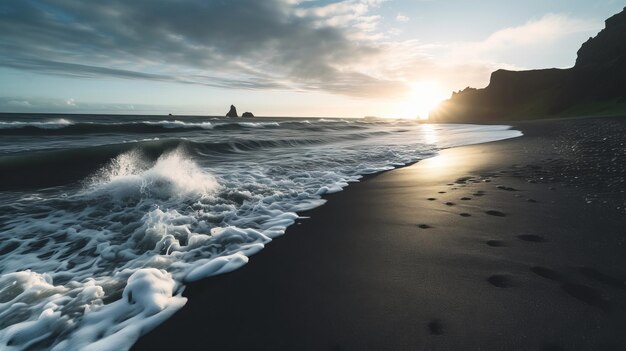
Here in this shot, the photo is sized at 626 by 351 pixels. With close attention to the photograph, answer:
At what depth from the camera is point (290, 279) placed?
2832 mm

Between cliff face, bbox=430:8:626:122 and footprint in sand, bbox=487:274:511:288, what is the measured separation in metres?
47.8

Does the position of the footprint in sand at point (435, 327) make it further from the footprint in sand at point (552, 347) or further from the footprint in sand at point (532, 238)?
the footprint in sand at point (532, 238)

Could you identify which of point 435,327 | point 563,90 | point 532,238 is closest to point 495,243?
point 532,238

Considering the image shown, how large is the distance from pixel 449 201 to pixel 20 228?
7468mm

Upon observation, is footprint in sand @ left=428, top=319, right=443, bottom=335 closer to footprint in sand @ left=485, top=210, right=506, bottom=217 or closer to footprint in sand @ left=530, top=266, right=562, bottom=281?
footprint in sand @ left=530, top=266, right=562, bottom=281

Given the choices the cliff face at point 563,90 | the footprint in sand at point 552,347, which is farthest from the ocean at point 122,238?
the cliff face at point 563,90

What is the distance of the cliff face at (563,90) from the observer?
44.4m

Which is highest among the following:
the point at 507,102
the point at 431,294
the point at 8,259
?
the point at 507,102

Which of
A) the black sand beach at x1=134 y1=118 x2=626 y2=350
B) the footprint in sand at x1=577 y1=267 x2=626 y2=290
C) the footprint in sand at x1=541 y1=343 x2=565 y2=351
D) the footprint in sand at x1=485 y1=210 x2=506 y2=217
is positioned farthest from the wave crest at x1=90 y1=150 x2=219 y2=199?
the footprint in sand at x1=577 y1=267 x2=626 y2=290

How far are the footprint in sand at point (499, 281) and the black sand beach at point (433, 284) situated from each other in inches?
0.6

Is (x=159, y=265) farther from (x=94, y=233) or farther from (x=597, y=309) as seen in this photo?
(x=597, y=309)

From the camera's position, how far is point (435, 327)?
1.99m

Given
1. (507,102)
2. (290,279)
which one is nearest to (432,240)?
(290,279)

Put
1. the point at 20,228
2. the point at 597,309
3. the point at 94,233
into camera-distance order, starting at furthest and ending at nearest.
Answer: the point at 20,228
the point at 94,233
the point at 597,309
